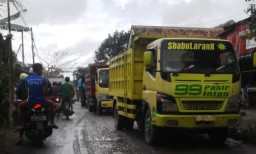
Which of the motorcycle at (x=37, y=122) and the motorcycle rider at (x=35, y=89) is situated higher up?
the motorcycle rider at (x=35, y=89)

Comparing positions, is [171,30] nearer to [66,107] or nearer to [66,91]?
[66,91]

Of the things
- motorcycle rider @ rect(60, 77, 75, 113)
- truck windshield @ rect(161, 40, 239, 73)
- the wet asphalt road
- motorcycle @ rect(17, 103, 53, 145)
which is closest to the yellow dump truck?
truck windshield @ rect(161, 40, 239, 73)

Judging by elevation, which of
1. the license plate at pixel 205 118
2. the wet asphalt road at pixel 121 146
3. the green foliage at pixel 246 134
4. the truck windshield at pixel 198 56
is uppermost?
the truck windshield at pixel 198 56

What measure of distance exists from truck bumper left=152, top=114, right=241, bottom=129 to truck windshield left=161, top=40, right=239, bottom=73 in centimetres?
98

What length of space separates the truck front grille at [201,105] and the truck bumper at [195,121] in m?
0.18

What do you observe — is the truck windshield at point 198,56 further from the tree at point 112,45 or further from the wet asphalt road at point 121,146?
the tree at point 112,45

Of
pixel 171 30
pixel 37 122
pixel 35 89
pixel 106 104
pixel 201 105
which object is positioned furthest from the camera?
pixel 171 30

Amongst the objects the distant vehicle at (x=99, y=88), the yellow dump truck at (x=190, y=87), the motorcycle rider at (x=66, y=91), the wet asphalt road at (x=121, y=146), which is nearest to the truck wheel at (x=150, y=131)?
the yellow dump truck at (x=190, y=87)

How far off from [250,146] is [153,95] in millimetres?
2502

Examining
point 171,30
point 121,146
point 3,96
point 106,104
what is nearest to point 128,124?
point 121,146

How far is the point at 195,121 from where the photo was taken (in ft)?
29.5

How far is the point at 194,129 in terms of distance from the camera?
9.30 metres

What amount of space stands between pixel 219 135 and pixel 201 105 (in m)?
1.40

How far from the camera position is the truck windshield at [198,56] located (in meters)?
9.31
